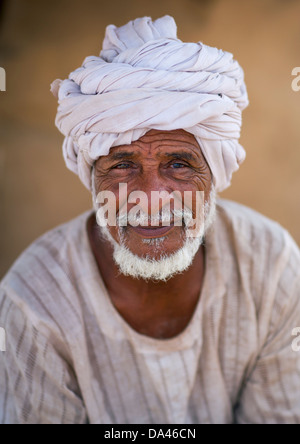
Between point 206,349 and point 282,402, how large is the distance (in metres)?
0.35

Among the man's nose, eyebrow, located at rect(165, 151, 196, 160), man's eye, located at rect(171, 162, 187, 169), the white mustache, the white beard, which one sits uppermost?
eyebrow, located at rect(165, 151, 196, 160)

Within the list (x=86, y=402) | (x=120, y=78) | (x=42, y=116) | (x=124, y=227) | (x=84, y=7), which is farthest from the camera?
(x=42, y=116)

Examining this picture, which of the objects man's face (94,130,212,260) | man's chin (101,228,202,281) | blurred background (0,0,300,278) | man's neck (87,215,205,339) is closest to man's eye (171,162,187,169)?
man's face (94,130,212,260)

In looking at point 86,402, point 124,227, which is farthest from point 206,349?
point 124,227

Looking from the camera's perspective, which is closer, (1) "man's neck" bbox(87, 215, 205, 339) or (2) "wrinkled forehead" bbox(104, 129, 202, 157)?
(2) "wrinkled forehead" bbox(104, 129, 202, 157)

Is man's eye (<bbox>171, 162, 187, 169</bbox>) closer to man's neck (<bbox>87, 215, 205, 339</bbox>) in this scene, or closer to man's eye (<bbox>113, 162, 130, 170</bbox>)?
man's eye (<bbox>113, 162, 130, 170</bbox>)

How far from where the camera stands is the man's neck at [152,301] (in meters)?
2.00

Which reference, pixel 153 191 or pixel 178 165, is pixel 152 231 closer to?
pixel 153 191

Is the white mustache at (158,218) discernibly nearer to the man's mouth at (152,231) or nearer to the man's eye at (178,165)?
the man's mouth at (152,231)

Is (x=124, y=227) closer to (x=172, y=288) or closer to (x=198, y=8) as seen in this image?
(x=172, y=288)

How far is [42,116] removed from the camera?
318 cm

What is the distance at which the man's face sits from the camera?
1.72 meters

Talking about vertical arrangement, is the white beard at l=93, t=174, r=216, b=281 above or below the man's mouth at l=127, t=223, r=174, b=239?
below

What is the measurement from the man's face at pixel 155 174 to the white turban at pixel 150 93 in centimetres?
4
